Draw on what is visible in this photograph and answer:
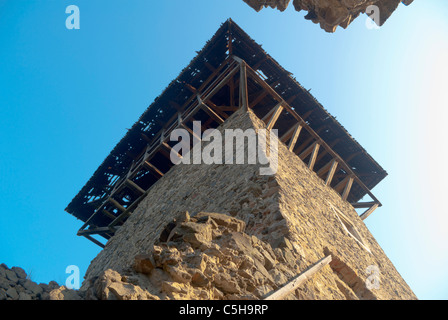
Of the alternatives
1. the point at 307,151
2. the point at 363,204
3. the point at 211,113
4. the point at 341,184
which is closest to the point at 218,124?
the point at 211,113

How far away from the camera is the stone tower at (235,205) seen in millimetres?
3396

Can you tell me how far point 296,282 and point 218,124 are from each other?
7.05 metres

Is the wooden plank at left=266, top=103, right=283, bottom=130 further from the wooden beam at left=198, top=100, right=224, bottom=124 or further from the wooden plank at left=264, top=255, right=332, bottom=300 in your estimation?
the wooden plank at left=264, top=255, right=332, bottom=300

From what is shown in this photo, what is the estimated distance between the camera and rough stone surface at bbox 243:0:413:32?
4.12m

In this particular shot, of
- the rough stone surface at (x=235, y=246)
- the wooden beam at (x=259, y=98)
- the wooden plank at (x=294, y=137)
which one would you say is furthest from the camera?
the wooden beam at (x=259, y=98)

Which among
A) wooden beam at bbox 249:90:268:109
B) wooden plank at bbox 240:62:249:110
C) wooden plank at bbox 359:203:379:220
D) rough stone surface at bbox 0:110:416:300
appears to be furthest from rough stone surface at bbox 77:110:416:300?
wooden beam at bbox 249:90:268:109

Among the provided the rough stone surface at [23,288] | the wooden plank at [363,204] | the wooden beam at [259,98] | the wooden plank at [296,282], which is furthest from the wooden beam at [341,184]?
the rough stone surface at [23,288]

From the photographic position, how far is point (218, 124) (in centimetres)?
1044

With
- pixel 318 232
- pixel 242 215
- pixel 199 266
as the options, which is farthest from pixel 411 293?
pixel 199 266

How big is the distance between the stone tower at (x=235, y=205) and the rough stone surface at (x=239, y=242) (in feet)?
0.06

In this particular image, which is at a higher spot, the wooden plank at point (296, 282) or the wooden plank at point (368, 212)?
the wooden plank at point (368, 212)

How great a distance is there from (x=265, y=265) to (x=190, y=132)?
6.76 m

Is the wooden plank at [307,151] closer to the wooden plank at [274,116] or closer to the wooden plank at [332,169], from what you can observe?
the wooden plank at [332,169]

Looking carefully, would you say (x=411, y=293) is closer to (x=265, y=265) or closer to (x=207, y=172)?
(x=207, y=172)
